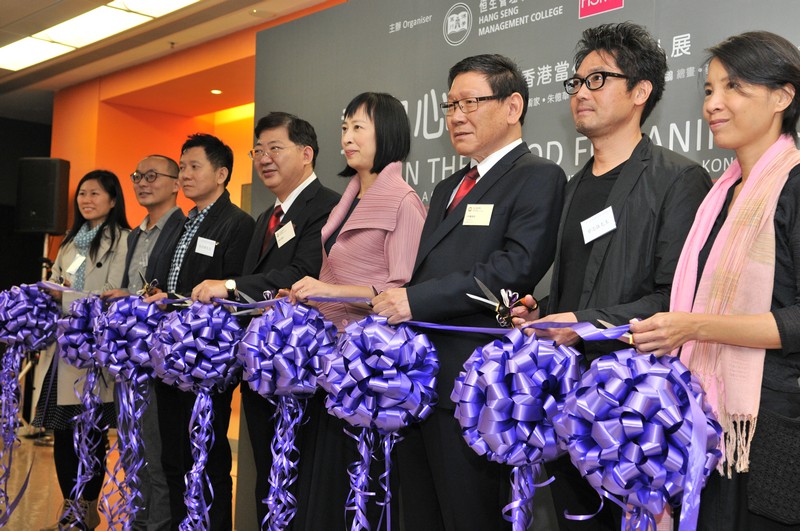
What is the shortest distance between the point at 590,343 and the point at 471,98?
886 mm

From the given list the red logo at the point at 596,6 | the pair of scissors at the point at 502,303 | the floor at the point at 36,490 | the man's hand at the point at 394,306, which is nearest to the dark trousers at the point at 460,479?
the man's hand at the point at 394,306

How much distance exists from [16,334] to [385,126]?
213 centimetres

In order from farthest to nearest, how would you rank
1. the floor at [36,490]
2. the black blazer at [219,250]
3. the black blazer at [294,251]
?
the floor at [36,490], the black blazer at [219,250], the black blazer at [294,251]

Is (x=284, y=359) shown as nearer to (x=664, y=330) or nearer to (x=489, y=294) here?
(x=489, y=294)

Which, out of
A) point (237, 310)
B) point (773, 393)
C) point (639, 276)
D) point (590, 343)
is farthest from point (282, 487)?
point (773, 393)

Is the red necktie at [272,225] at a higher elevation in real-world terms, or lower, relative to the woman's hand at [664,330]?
higher

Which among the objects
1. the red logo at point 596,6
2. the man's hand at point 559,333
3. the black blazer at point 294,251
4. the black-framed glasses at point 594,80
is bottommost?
the man's hand at point 559,333

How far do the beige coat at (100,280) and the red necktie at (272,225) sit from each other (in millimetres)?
1285

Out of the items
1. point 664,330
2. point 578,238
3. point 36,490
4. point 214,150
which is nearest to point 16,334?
point 214,150

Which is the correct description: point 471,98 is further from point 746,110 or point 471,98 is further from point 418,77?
point 418,77

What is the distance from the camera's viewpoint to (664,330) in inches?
68.9

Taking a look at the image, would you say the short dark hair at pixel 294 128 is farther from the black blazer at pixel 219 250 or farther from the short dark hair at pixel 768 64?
the short dark hair at pixel 768 64

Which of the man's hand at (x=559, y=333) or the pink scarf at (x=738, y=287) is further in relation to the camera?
the man's hand at (x=559, y=333)

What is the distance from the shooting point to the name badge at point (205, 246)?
3.69 meters
